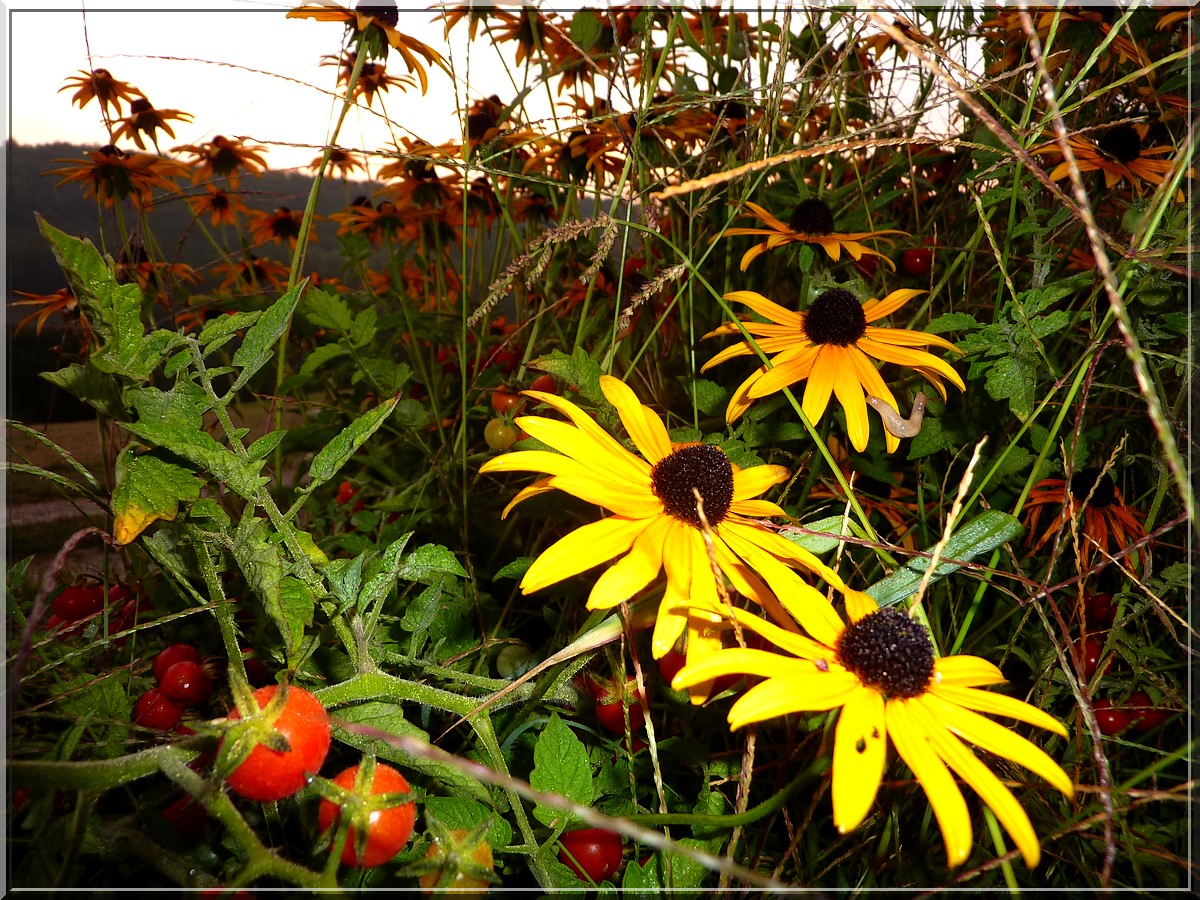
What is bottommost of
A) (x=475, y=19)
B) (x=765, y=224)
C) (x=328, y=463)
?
(x=328, y=463)

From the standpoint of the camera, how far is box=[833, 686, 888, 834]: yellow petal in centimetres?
30

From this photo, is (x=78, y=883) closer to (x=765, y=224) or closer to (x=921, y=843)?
(x=921, y=843)

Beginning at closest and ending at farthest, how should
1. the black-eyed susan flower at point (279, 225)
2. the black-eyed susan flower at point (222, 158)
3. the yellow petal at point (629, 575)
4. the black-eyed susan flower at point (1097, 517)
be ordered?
the yellow petal at point (629, 575)
the black-eyed susan flower at point (1097, 517)
the black-eyed susan flower at point (222, 158)
the black-eyed susan flower at point (279, 225)

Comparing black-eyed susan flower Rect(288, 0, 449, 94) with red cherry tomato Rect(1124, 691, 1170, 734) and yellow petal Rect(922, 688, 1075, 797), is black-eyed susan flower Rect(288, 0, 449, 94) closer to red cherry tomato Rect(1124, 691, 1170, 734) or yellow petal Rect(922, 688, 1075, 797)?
yellow petal Rect(922, 688, 1075, 797)

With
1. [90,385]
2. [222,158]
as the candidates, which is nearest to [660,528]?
[90,385]

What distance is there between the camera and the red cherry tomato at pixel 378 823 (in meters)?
0.35

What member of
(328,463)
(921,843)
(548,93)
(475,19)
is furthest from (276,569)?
(475,19)

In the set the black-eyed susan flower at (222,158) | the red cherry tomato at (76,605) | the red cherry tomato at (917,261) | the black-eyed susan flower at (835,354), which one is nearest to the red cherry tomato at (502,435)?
the black-eyed susan flower at (835,354)

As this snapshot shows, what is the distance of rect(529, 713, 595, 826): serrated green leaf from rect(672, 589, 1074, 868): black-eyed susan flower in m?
0.15

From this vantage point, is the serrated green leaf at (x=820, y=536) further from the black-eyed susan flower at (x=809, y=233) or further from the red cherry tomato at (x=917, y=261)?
the red cherry tomato at (x=917, y=261)

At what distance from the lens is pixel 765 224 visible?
91cm

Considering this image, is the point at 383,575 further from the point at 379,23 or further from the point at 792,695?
the point at 379,23

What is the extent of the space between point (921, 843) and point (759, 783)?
12 centimetres

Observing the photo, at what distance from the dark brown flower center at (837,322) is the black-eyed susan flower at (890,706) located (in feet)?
1.20
